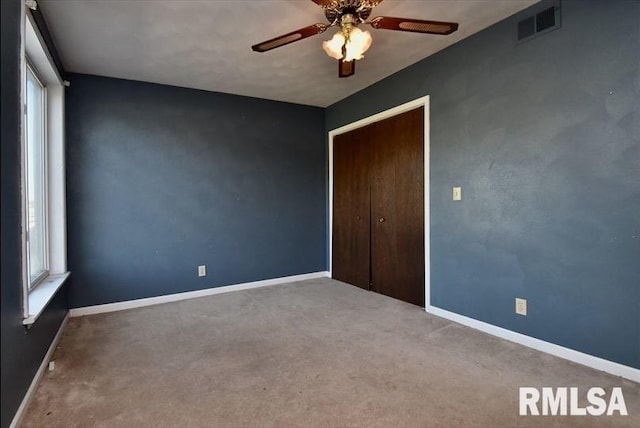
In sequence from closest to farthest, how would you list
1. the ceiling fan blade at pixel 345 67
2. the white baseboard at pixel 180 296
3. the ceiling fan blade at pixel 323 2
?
the ceiling fan blade at pixel 323 2 → the ceiling fan blade at pixel 345 67 → the white baseboard at pixel 180 296

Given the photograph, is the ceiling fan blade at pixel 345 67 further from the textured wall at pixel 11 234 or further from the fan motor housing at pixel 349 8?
the textured wall at pixel 11 234

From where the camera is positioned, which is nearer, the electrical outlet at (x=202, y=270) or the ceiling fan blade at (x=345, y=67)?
the ceiling fan blade at (x=345, y=67)

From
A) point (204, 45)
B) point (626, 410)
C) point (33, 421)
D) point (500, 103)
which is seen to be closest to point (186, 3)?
point (204, 45)

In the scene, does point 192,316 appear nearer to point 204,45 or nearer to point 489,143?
point 204,45

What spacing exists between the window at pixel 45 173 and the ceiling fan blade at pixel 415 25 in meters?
2.28

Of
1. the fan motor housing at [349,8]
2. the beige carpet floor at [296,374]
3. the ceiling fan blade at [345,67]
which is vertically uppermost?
the fan motor housing at [349,8]

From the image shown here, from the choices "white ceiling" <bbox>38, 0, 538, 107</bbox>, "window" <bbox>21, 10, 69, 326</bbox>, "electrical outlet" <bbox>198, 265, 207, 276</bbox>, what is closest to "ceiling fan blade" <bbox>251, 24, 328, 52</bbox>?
"white ceiling" <bbox>38, 0, 538, 107</bbox>

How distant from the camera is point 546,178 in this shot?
2.34m

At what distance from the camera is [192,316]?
320 cm

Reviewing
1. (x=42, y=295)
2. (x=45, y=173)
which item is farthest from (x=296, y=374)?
(x=45, y=173)

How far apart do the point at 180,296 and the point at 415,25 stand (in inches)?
138

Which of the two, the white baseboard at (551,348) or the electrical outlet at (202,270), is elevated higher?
the electrical outlet at (202,270)

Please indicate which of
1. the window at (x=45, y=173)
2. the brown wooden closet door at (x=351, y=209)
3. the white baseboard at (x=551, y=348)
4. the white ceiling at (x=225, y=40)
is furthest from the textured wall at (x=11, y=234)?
the brown wooden closet door at (x=351, y=209)

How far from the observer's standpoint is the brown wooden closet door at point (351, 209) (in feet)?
13.5
